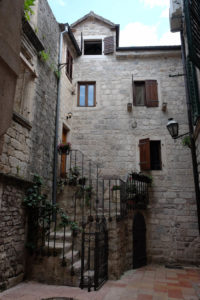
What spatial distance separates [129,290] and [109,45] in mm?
8809

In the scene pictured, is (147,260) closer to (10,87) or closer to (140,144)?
(140,144)

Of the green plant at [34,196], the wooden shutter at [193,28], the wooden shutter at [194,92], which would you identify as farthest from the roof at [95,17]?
the green plant at [34,196]

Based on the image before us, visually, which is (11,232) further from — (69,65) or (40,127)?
(69,65)

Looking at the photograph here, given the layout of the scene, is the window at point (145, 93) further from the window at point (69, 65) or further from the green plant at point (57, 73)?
the green plant at point (57, 73)

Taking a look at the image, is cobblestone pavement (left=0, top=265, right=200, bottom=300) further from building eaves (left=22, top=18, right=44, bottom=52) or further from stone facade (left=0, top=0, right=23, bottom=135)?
building eaves (left=22, top=18, right=44, bottom=52)

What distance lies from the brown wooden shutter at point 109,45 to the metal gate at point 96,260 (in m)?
7.19

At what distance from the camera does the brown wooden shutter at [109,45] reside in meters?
9.81

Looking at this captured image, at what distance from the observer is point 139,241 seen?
7.23 metres

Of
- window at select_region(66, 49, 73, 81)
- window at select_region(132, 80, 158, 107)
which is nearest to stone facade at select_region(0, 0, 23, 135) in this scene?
window at select_region(66, 49, 73, 81)

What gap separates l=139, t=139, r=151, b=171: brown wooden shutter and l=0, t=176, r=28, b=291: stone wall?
14.5ft

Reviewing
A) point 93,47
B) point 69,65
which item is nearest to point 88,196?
point 69,65

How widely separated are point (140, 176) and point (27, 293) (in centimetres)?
451

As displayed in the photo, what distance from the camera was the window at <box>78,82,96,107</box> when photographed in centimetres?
941

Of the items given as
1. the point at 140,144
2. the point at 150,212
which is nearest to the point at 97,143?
the point at 140,144
